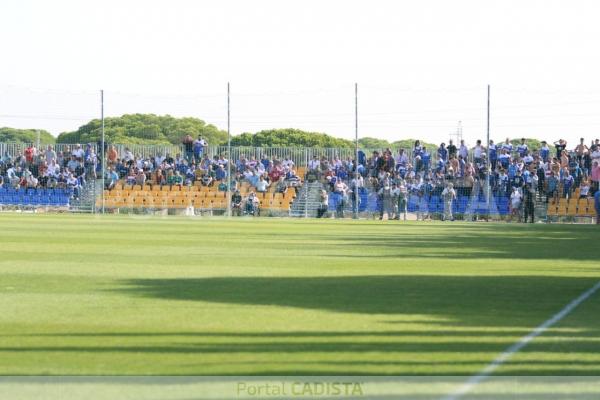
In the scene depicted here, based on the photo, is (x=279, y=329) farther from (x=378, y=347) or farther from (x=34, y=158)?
(x=34, y=158)

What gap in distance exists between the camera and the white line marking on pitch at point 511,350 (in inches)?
323

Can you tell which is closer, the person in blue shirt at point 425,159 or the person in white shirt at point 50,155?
the person in blue shirt at point 425,159

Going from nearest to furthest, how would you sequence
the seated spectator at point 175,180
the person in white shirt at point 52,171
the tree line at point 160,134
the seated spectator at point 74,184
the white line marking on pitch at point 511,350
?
1. the white line marking on pitch at point 511,350
2. the seated spectator at point 175,180
3. the seated spectator at point 74,184
4. the person in white shirt at point 52,171
5. the tree line at point 160,134

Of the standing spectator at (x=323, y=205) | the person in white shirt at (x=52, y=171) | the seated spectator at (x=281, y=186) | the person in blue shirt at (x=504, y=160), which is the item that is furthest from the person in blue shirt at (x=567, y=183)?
the person in white shirt at (x=52, y=171)

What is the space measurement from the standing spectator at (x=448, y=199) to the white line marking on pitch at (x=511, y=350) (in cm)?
3577

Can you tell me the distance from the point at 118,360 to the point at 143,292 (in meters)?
5.82

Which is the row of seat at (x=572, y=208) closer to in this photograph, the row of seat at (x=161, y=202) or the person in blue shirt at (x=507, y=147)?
the person in blue shirt at (x=507, y=147)

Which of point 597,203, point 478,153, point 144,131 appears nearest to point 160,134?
point 144,131

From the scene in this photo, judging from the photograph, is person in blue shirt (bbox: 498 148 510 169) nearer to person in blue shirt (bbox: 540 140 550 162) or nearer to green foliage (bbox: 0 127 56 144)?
person in blue shirt (bbox: 540 140 550 162)

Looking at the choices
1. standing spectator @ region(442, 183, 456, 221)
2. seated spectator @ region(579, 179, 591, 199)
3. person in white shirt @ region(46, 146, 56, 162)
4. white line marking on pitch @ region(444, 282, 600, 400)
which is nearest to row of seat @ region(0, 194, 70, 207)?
person in white shirt @ region(46, 146, 56, 162)

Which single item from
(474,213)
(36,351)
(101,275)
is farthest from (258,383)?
(474,213)

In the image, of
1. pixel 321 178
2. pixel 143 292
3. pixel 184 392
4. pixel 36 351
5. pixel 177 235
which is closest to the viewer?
pixel 184 392

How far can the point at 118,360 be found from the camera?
9.49m

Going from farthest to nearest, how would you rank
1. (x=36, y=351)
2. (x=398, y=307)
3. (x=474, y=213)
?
(x=474, y=213)
(x=398, y=307)
(x=36, y=351)
